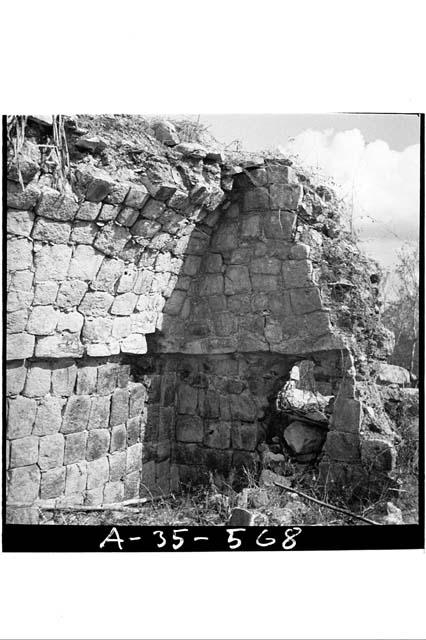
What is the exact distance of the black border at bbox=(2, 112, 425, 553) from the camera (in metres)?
→ 5.08

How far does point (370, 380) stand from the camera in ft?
19.5

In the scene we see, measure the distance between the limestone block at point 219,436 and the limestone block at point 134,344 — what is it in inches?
33.5

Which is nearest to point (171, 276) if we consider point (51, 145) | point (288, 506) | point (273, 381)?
point (273, 381)

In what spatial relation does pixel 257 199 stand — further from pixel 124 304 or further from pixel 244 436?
pixel 244 436

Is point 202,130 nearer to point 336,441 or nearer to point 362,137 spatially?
point 362,137

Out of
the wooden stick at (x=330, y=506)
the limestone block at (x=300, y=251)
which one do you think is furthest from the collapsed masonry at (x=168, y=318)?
the wooden stick at (x=330, y=506)

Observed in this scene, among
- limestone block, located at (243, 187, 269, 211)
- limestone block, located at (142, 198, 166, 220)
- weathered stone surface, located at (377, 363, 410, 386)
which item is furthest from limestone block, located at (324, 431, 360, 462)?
limestone block, located at (142, 198, 166, 220)

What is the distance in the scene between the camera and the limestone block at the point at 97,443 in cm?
565

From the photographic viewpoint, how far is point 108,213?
5.39m

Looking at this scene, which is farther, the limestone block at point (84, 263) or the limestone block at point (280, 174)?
the limestone block at point (280, 174)

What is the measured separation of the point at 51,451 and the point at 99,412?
1.61ft

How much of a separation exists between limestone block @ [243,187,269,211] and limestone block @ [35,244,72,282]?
60.3 inches

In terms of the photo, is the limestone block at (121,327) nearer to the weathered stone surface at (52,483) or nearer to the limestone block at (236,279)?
the limestone block at (236,279)

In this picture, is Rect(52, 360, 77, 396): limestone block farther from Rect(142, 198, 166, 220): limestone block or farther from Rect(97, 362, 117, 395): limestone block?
Rect(142, 198, 166, 220): limestone block
